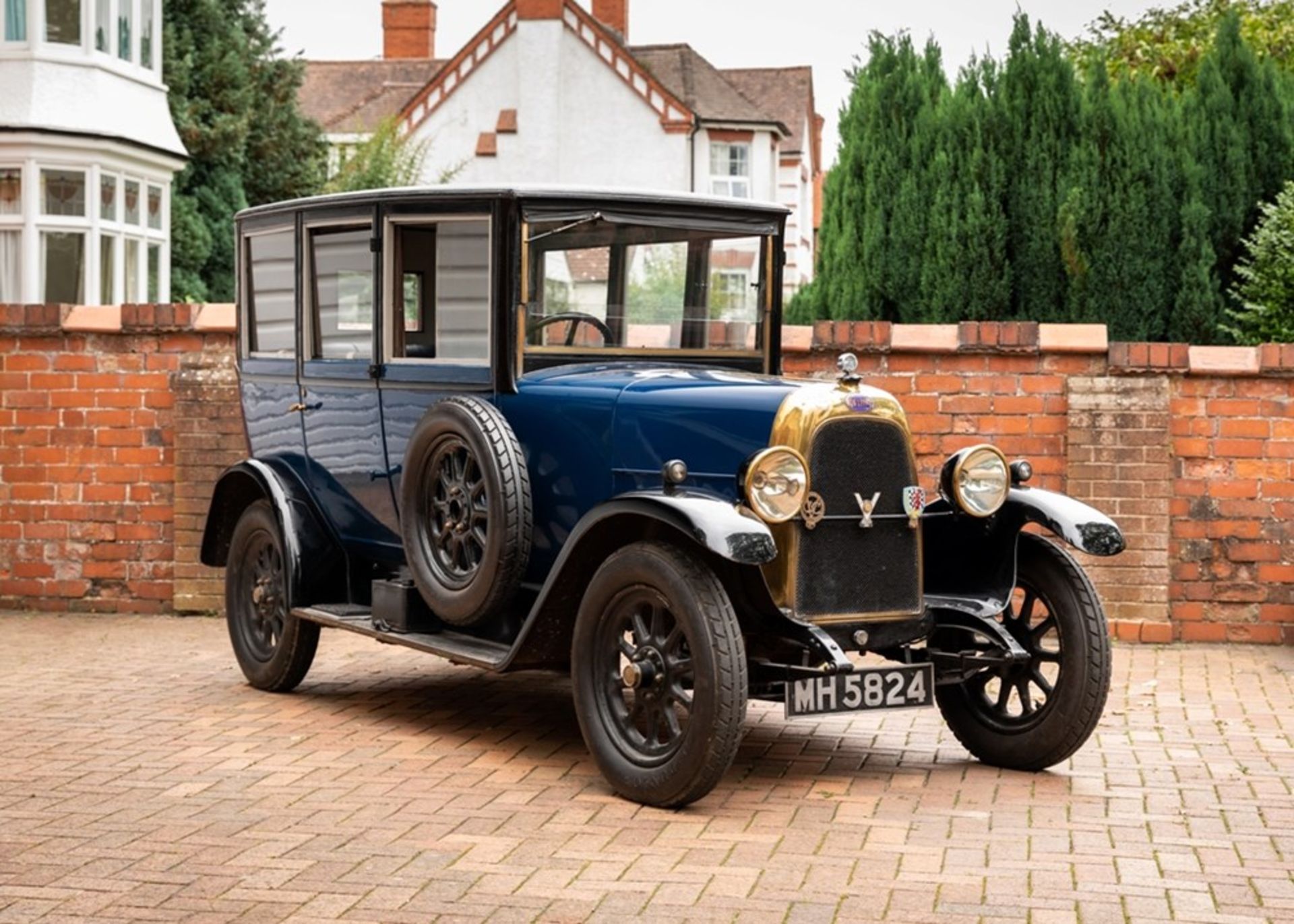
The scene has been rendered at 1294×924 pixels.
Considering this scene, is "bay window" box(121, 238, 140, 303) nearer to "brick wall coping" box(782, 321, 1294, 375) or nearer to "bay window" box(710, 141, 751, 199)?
"brick wall coping" box(782, 321, 1294, 375)

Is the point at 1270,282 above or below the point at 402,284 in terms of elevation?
above

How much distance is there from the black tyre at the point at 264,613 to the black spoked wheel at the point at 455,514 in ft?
3.89

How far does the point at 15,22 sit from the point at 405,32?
96.6 feet

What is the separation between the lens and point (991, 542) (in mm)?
6965

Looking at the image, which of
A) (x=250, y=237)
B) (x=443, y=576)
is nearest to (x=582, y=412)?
(x=443, y=576)

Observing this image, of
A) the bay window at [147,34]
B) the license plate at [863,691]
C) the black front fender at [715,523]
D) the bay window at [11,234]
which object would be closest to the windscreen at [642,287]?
the black front fender at [715,523]

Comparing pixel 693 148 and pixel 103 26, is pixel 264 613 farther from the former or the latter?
pixel 693 148

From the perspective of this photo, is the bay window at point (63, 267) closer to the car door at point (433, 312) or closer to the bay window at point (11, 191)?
the bay window at point (11, 191)

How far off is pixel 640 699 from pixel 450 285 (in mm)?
2023

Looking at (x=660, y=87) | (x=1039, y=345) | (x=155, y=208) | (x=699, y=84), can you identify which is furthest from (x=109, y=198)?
(x=699, y=84)

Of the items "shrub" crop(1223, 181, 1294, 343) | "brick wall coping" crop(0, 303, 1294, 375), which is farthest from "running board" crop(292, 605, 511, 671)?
"shrub" crop(1223, 181, 1294, 343)

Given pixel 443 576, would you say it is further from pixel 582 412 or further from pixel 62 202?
pixel 62 202

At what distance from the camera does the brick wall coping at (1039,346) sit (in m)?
9.98

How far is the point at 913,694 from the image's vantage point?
6.47m
